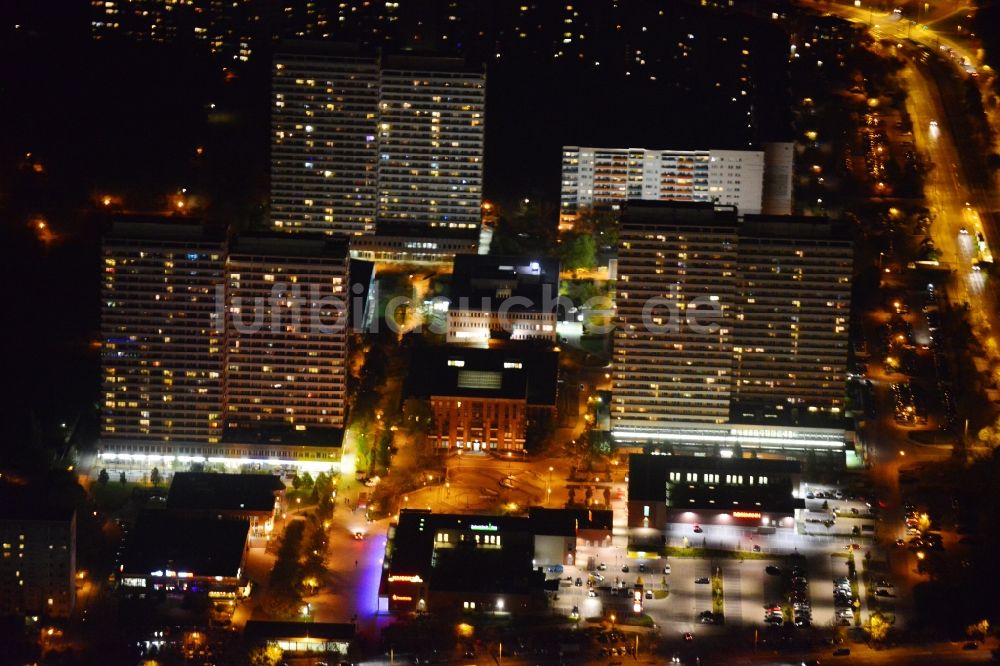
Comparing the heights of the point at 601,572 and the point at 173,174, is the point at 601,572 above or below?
below

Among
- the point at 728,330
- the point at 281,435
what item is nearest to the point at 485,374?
the point at 281,435

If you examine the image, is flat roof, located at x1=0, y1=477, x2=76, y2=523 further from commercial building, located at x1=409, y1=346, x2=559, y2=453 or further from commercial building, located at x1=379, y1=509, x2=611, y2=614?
commercial building, located at x1=409, y1=346, x2=559, y2=453

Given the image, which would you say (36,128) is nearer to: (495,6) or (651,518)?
(495,6)

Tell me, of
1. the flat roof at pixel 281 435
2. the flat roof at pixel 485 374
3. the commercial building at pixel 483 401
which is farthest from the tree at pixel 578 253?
the flat roof at pixel 281 435

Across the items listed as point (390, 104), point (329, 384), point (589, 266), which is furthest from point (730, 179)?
point (329, 384)

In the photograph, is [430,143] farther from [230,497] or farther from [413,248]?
[230,497]

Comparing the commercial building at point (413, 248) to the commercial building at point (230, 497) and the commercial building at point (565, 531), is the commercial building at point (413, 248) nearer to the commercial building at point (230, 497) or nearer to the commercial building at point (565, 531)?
the commercial building at point (230, 497)

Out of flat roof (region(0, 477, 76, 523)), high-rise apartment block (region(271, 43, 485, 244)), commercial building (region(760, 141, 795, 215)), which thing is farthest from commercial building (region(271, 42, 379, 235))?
flat roof (region(0, 477, 76, 523))
